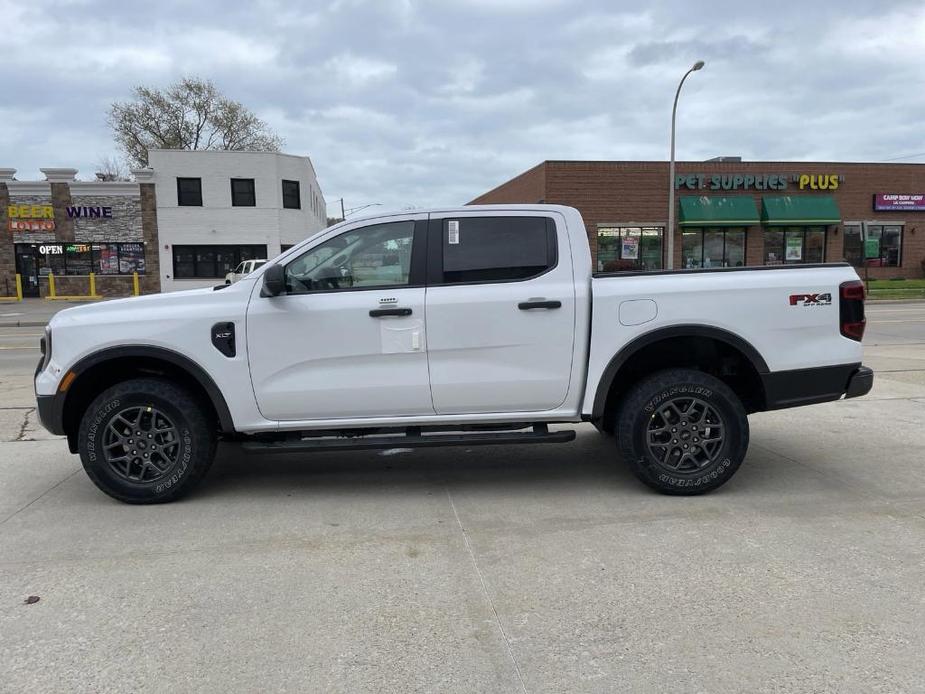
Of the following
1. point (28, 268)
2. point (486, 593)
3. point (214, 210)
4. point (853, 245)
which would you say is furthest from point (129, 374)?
point (853, 245)

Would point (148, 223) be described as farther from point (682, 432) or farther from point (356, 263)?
point (682, 432)

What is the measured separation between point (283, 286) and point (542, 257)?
5.72ft

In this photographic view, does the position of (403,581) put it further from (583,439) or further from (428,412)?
(583,439)

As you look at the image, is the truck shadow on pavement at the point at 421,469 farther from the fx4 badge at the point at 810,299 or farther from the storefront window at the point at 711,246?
the storefront window at the point at 711,246

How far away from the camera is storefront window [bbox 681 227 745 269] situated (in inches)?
1298

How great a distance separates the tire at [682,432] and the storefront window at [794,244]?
32.1 metres

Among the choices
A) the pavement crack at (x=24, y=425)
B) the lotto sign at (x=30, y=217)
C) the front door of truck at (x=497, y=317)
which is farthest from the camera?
the lotto sign at (x=30, y=217)

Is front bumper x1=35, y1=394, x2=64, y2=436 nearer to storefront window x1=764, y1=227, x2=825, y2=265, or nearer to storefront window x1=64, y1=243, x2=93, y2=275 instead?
storefront window x1=64, y1=243, x2=93, y2=275

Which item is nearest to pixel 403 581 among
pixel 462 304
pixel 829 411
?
pixel 462 304

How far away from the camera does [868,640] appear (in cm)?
290

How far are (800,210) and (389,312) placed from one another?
33725 millimetres

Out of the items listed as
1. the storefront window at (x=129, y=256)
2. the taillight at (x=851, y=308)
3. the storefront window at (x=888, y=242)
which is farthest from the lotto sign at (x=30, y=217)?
the storefront window at (x=888, y=242)

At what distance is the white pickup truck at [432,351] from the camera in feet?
15.0

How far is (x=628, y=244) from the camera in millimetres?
32531
